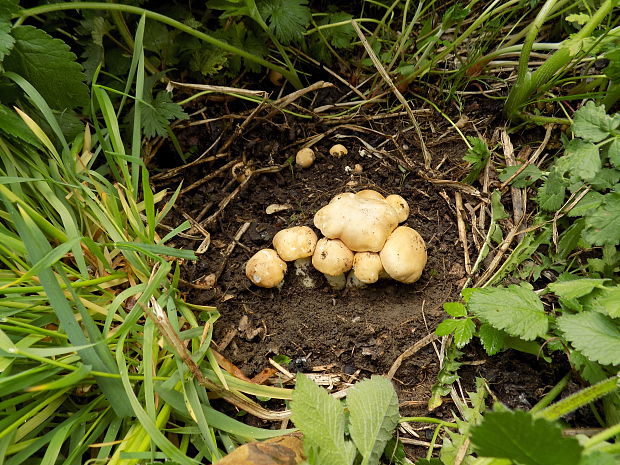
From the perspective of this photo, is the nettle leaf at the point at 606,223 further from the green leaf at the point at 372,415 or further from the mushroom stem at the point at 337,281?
the mushroom stem at the point at 337,281

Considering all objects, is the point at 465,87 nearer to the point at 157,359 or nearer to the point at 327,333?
the point at 327,333

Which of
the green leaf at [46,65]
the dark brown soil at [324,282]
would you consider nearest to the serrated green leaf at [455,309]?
the dark brown soil at [324,282]

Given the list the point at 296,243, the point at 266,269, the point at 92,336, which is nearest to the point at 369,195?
the point at 296,243

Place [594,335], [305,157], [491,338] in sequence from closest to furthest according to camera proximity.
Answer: [594,335] → [491,338] → [305,157]

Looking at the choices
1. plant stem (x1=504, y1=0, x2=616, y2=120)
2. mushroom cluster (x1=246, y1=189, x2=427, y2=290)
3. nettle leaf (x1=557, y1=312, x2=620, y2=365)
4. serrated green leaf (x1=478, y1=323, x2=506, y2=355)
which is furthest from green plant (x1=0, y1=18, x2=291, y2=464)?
plant stem (x1=504, y1=0, x2=616, y2=120)

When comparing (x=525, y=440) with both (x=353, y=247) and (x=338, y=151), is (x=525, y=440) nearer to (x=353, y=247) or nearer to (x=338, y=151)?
(x=353, y=247)

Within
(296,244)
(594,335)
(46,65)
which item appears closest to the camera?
(594,335)
